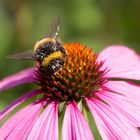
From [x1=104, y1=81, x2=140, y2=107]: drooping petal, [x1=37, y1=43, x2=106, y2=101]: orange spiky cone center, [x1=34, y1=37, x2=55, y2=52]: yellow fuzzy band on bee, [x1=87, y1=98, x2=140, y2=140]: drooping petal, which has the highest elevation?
[x1=34, y1=37, x2=55, y2=52]: yellow fuzzy band on bee

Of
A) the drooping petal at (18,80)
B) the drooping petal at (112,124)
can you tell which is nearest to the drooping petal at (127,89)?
the drooping petal at (112,124)

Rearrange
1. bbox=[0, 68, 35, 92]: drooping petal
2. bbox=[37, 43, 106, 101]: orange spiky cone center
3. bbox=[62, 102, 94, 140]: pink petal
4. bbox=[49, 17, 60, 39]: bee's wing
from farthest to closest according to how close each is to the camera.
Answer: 1. bbox=[0, 68, 35, 92]: drooping petal
2. bbox=[49, 17, 60, 39]: bee's wing
3. bbox=[37, 43, 106, 101]: orange spiky cone center
4. bbox=[62, 102, 94, 140]: pink petal

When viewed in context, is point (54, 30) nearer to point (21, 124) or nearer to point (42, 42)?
point (42, 42)

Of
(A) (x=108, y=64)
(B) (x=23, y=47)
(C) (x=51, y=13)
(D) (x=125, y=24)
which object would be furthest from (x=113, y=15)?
(A) (x=108, y=64)

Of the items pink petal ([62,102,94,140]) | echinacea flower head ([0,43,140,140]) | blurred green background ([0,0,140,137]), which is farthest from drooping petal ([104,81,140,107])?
blurred green background ([0,0,140,137])

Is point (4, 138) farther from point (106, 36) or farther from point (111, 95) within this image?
point (106, 36)

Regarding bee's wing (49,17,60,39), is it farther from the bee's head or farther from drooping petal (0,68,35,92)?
drooping petal (0,68,35,92)

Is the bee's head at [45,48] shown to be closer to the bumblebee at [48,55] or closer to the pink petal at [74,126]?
the bumblebee at [48,55]
